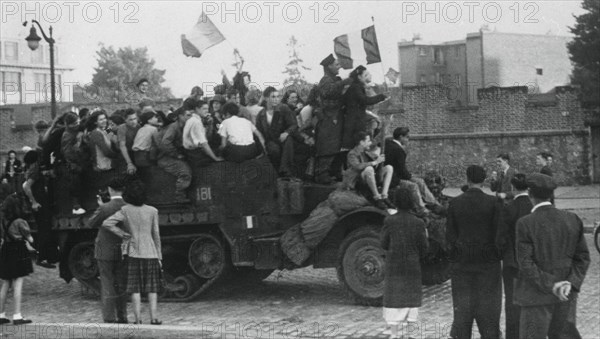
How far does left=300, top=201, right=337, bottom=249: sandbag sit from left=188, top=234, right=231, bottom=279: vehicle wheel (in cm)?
137

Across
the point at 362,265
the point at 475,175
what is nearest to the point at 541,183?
the point at 475,175

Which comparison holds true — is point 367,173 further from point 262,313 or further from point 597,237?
point 597,237

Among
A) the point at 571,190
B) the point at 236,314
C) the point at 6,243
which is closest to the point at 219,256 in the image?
the point at 236,314

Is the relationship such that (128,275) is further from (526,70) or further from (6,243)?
(526,70)

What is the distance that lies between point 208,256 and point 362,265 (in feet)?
7.96

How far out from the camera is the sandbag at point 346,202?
13.2m

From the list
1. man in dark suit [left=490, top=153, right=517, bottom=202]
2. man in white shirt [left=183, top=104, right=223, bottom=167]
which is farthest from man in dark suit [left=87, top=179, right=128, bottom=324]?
man in dark suit [left=490, top=153, right=517, bottom=202]

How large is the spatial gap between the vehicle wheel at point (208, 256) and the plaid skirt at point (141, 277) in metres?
2.88

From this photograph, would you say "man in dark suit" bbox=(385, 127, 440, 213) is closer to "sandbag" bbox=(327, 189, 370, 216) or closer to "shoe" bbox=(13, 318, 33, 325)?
"sandbag" bbox=(327, 189, 370, 216)

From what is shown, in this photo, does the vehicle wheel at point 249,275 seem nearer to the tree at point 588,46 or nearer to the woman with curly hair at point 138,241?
the woman with curly hair at point 138,241

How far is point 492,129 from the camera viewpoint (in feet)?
119

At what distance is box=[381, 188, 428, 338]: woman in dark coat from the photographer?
990cm

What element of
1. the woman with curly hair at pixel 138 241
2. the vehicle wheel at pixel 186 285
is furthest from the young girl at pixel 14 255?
the vehicle wheel at pixel 186 285

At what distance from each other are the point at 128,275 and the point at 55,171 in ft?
14.0
